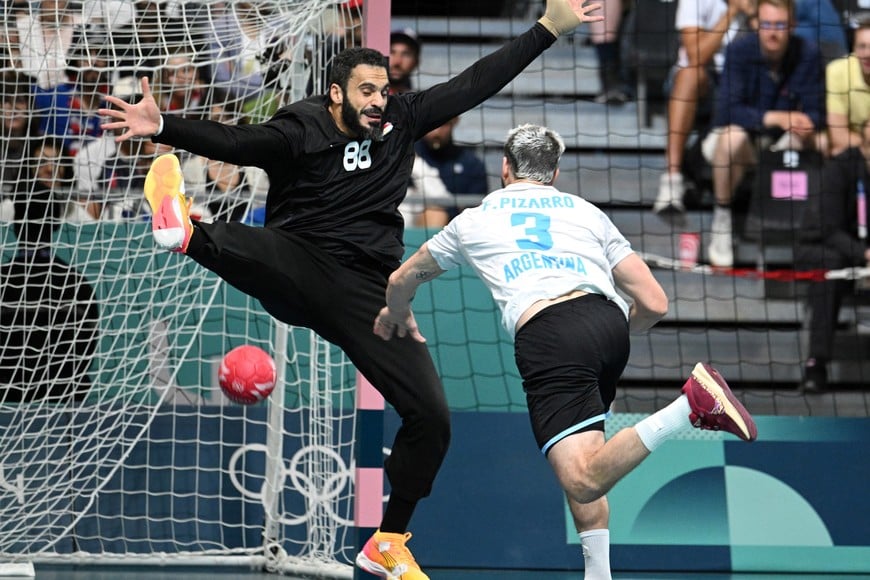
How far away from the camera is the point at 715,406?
196 inches

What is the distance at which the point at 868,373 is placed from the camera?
31.9ft

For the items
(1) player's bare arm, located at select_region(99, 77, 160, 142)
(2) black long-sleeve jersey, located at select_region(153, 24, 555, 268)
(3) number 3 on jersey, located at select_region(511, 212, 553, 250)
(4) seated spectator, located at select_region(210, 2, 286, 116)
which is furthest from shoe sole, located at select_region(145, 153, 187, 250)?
(4) seated spectator, located at select_region(210, 2, 286, 116)

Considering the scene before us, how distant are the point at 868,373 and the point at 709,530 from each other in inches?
90.1

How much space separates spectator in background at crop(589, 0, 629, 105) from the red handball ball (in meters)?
4.84

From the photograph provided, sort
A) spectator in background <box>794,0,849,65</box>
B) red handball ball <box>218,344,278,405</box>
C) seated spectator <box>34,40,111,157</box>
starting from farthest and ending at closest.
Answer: spectator in background <box>794,0,849,65</box> < seated spectator <box>34,40,111,157</box> < red handball ball <box>218,344,278,405</box>

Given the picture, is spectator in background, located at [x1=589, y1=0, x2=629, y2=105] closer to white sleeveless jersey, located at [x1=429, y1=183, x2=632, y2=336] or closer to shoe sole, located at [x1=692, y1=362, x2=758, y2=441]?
white sleeveless jersey, located at [x1=429, y1=183, x2=632, y2=336]

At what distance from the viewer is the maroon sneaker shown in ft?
16.3

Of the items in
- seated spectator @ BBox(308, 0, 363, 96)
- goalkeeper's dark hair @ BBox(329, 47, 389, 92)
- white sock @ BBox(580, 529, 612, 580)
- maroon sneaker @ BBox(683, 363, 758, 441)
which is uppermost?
seated spectator @ BBox(308, 0, 363, 96)

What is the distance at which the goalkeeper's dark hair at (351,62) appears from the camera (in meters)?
5.94

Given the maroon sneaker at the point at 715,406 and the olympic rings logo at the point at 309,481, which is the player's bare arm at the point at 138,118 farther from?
the olympic rings logo at the point at 309,481

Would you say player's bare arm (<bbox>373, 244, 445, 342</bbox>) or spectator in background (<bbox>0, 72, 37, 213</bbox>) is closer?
player's bare arm (<bbox>373, 244, 445, 342</bbox>)

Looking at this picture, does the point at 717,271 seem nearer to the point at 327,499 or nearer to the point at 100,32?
the point at 327,499

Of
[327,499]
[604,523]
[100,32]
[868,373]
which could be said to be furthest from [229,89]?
[868,373]

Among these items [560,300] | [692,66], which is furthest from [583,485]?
[692,66]
